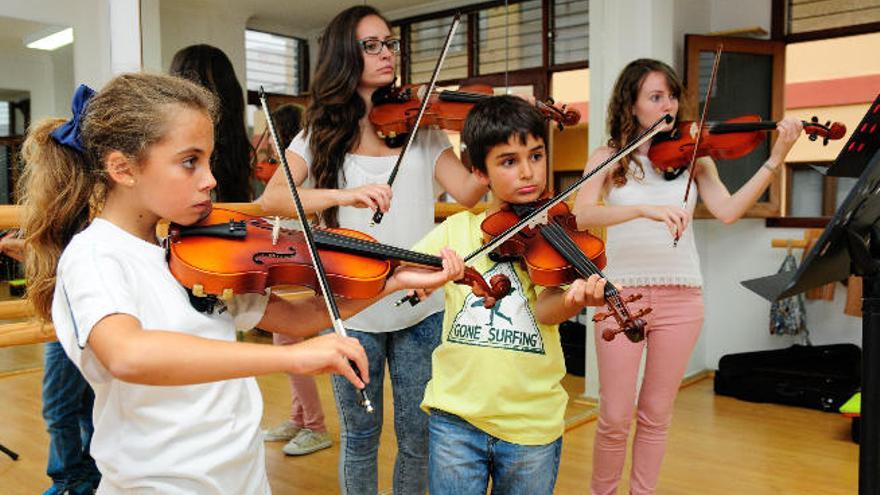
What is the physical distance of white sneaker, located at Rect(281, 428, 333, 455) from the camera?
258cm

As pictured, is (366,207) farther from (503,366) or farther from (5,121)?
(5,121)

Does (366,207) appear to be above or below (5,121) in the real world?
below

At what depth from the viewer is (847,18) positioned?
375cm

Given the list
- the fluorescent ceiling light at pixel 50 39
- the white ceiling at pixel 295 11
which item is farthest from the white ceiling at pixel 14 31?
the white ceiling at pixel 295 11

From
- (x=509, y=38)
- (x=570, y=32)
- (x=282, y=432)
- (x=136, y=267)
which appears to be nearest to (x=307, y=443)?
(x=282, y=432)

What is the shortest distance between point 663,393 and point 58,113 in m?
1.68

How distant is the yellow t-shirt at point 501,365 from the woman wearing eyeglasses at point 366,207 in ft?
0.53

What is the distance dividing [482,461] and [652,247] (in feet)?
3.14

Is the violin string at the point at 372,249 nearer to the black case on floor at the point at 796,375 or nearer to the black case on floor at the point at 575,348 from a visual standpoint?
the black case on floor at the point at 575,348

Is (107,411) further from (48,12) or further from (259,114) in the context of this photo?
(48,12)

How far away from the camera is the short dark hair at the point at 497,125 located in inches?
57.6

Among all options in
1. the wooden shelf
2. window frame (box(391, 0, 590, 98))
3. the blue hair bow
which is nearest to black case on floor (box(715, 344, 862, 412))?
the wooden shelf

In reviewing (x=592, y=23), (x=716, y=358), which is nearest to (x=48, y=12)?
(x=592, y=23)

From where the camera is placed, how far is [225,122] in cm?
198
